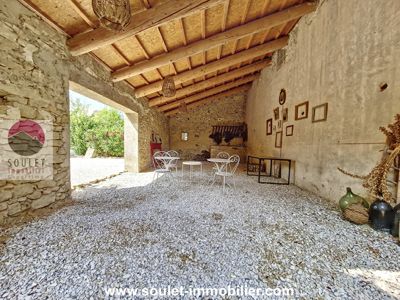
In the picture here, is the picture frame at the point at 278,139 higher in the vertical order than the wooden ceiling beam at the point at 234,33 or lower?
lower

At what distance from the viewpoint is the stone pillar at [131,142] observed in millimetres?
5410

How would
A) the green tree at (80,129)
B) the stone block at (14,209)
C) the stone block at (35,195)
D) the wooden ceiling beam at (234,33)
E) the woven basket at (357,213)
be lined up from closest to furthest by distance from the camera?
the stone block at (14,209) → the woven basket at (357,213) → the stone block at (35,195) → the wooden ceiling beam at (234,33) → the green tree at (80,129)

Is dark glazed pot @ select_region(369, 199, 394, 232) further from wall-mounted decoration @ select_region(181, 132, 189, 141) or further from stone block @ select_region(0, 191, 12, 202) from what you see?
wall-mounted decoration @ select_region(181, 132, 189, 141)

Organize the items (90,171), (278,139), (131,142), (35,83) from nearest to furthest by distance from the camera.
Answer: (35,83) → (278,139) → (131,142) → (90,171)

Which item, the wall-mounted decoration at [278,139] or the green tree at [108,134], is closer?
the wall-mounted decoration at [278,139]

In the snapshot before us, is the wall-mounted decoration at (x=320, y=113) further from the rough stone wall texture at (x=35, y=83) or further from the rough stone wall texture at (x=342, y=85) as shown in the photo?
the rough stone wall texture at (x=35, y=83)

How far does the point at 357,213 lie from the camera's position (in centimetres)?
208

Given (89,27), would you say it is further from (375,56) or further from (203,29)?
(375,56)

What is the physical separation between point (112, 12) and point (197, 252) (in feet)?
7.54

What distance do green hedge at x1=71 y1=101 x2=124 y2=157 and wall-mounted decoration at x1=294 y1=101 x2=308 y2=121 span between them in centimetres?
916

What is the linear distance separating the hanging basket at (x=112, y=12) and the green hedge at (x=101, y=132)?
922 centimetres

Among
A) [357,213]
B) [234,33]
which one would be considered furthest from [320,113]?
[234,33]

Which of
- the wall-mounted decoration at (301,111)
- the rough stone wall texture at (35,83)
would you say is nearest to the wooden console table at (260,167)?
the wall-mounted decoration at (301,111)

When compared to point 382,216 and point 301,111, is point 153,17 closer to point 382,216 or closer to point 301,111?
point 301,111
